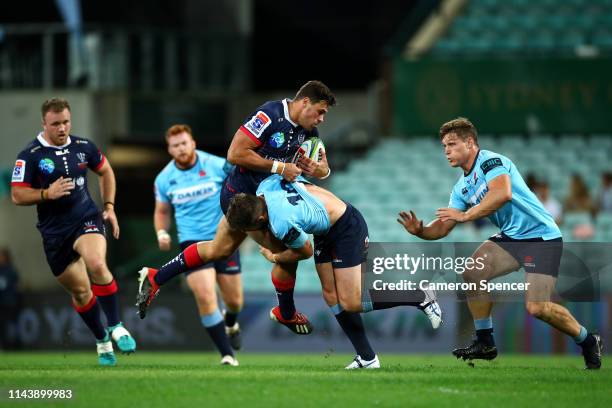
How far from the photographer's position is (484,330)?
10.3m

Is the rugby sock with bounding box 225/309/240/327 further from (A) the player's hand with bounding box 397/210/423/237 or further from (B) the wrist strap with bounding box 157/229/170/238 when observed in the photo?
(A) the player's hand with bounding box 397/210/423/237

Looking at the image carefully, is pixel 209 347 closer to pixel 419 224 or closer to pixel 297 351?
pixel 297 351

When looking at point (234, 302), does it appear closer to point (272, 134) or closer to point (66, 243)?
point (66, 243)

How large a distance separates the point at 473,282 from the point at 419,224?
0.77 metres

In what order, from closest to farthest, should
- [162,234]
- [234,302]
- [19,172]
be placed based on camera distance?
[19,172] → [162,234] → [234,302]

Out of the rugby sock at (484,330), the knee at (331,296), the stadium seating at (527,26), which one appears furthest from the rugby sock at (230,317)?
the stadium seating at (527,26)

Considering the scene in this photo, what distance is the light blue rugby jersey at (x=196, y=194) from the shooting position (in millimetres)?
12094

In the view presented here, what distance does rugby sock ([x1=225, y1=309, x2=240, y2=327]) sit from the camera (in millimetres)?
12734

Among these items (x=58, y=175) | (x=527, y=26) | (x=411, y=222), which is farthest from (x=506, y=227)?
(x=527, y=26)

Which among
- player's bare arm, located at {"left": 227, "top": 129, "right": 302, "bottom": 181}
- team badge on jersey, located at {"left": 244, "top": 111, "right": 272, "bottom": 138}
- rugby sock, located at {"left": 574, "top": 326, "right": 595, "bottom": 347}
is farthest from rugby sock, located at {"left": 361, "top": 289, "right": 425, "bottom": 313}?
team badge on jersey, located at {"left": 244, "top": 111, "right": 272, "bottom": 138}

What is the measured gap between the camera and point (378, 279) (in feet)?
33.2

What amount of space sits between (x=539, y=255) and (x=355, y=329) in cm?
165

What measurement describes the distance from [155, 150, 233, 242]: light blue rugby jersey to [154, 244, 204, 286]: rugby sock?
1.67 metres

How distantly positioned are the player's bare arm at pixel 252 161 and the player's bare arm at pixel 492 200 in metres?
1.42
